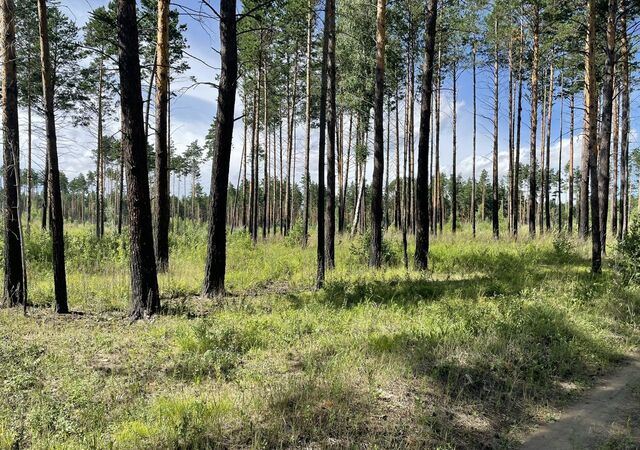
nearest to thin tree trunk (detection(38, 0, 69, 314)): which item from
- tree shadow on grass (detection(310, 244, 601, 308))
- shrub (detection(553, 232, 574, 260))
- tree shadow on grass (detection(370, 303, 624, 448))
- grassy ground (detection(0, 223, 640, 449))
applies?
grassy ground (detection(0, 223, 640, 449))

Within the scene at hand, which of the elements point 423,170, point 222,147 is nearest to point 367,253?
point 423,170

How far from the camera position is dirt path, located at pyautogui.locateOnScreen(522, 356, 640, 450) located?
3629 mm

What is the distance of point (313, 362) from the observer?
15.4 ft

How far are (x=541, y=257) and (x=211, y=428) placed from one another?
1241 cm

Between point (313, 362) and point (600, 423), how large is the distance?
9.64 feet

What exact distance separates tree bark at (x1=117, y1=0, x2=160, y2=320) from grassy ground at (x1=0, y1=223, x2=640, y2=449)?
1.70 ft

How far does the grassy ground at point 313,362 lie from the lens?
3432 mm

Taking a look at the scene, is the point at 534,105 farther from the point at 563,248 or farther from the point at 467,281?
the point at 467,281

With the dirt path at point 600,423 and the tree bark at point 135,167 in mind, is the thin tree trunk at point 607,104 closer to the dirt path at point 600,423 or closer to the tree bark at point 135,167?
the dirt path at point 600,423

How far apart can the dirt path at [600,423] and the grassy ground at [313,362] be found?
0.62 feet

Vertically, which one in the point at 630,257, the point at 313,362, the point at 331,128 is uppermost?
the point at 331,128

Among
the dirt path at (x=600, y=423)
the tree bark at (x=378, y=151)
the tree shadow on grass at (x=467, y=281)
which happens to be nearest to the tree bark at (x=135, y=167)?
the tree shadow on grass at (x=467, y=281)

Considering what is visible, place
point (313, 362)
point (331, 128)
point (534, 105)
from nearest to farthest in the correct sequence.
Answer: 1. point (313, 362)
2. point (331, 128)
3. point (534, 105)

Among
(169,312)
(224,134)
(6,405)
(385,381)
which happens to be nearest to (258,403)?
(385,381)
